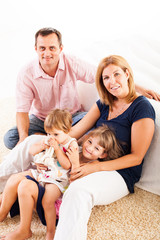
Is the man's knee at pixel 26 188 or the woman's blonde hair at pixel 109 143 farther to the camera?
the woman's blonde hair at pixel 109 143

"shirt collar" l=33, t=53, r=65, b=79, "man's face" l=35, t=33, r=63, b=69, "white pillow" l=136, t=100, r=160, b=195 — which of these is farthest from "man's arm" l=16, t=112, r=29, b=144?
"white pillow" l=136, t=100, r=160, b=195

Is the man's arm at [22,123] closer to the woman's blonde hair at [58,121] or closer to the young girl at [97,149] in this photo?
the young girl at [97,149]

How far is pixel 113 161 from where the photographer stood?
1417 millimetres

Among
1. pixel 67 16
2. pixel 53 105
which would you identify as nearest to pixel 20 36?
pixel 67 16

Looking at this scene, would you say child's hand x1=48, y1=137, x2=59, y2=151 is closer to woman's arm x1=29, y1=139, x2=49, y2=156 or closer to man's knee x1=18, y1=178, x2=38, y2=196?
woman's arm x1=29, y1=139, x2=49, y2=156

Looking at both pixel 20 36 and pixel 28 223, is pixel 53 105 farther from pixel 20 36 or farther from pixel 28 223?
pixel 20 36

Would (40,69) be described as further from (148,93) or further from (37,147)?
(148,93)

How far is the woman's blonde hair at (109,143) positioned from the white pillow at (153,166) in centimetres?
17

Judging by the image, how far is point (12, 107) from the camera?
2812 mm

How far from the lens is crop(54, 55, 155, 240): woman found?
4.00ft

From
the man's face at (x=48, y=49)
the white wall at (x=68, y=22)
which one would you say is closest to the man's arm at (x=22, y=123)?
the man's face at (x=48, y=49)

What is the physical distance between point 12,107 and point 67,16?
1843 mm

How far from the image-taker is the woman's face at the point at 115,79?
58.1 inches

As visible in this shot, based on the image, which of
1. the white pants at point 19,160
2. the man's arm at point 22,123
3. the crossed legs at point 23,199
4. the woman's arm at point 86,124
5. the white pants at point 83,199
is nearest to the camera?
the white pants at point 83,199
